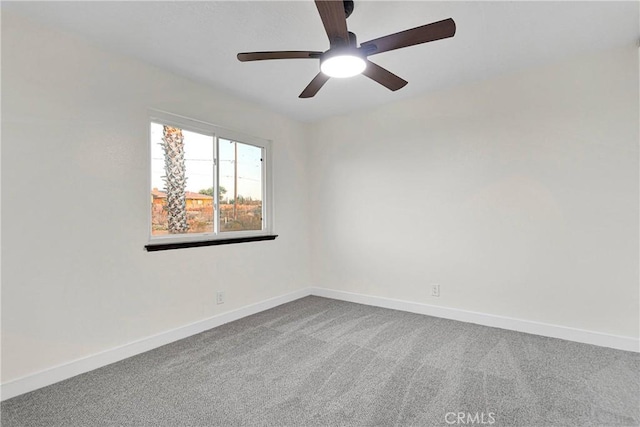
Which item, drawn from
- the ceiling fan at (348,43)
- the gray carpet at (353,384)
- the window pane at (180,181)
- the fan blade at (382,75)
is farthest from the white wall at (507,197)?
the window pane at (180,181)

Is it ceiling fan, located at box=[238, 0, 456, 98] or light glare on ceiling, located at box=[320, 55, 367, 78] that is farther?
light glare on ceiling, located at box=[320, 55, 367, 78]

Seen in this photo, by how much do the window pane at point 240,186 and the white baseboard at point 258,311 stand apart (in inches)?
38.8

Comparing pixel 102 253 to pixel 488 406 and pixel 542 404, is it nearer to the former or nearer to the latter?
pixel 488 406

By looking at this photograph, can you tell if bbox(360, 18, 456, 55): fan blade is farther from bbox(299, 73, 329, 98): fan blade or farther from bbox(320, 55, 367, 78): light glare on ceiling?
bbox(299, 73, 329, 98): fan blade

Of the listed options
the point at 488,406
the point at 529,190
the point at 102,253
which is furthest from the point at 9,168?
the point at 529,190

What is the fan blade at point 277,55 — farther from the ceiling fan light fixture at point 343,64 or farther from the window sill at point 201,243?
the window sill at point 201,243

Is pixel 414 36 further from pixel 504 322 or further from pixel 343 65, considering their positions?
pixel 504 322

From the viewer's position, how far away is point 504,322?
3055mm

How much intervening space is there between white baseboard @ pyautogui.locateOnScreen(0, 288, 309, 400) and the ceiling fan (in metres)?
2.40

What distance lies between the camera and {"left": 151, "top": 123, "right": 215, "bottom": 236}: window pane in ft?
9.44

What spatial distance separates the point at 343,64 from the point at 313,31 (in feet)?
1.94

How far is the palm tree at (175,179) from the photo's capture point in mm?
2961

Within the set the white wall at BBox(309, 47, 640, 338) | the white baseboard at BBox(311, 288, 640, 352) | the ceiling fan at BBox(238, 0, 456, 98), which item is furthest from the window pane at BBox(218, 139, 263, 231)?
the ceiling fan at BBox(238, 0, 456, 98)

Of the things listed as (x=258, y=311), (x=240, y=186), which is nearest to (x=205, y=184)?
(x=240, y=186)
